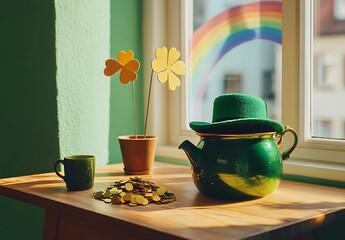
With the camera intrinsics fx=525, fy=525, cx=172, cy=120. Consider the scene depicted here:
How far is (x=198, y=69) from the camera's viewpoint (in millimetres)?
1960

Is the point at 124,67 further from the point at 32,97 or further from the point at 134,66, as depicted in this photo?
the point at 32,97

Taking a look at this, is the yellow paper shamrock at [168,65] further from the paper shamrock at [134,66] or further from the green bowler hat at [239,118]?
the green bowler hat at [239,118]

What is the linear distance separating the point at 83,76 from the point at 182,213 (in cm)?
83

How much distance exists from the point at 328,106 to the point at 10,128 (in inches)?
45.3

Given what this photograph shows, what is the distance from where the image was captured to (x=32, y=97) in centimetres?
187

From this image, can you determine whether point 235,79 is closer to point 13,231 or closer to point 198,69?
point 198,69

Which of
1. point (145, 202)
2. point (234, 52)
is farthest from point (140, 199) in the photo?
point (234, 52)

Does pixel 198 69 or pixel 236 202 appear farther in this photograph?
pixel 198 69

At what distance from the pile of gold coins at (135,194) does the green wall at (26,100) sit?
1.73 feet

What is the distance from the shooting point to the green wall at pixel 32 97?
179cm

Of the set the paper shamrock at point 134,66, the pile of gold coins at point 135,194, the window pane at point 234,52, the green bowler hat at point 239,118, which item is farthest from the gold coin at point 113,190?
the window pane at point 234,52

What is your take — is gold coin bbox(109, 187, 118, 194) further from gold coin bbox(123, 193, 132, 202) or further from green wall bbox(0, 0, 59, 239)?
green wall bbox(0, 0, 59, 239)

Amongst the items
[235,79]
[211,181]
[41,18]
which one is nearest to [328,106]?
[235,79]

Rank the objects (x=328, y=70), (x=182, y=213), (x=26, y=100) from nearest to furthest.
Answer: (x=182, y=213) < (x=328, y=70) < (x=26, y=100)
